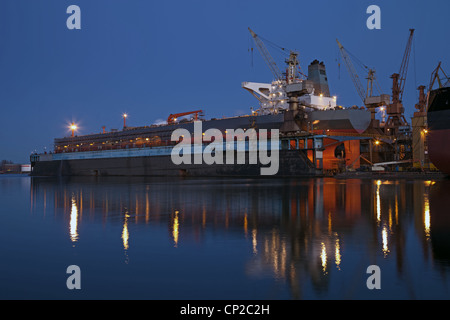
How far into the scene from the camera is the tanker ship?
61.7 m

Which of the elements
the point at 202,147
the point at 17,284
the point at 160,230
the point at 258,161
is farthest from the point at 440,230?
the point at 202,147

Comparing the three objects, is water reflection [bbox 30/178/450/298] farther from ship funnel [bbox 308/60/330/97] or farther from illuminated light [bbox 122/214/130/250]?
ship funnel [bbox 308/60/330/97]

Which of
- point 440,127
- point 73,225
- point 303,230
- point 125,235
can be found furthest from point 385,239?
point 440,127

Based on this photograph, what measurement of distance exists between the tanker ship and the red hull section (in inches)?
709

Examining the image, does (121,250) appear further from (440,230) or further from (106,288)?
(440,230)

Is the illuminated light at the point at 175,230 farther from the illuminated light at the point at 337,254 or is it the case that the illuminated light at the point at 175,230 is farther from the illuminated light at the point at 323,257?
the illuminated light at the point at 337,254

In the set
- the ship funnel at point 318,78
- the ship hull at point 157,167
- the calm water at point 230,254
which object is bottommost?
the calm water at point 230,254

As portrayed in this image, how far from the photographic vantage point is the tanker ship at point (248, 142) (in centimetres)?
6166

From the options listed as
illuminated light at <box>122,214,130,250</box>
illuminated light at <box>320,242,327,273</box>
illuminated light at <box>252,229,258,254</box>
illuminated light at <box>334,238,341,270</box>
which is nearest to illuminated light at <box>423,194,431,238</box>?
illuminated light at <box>334,238,341,270</box>

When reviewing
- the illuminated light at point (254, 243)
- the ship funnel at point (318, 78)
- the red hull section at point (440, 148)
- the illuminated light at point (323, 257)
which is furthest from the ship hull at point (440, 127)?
the ship funnel at point (318, 78)

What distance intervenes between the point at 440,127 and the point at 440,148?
2.17 metres

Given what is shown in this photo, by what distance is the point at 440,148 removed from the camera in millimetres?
41438
